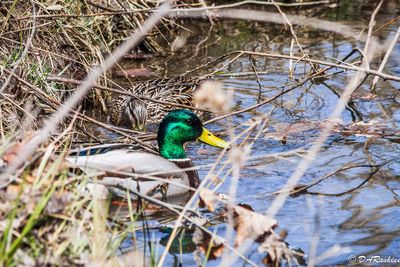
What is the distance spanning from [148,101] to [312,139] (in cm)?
220

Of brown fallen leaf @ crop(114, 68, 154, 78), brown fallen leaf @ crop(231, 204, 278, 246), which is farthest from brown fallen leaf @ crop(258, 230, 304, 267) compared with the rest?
brown fallen leaf @ crop(114, 68, 154, 78)

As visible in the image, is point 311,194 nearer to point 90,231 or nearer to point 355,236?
point 355,236

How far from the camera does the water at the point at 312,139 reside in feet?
18.0

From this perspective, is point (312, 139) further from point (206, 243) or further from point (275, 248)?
point (275, 248)

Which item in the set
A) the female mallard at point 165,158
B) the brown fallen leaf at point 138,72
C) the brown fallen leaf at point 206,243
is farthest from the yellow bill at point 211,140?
the brown fallen leaf at point 138,72

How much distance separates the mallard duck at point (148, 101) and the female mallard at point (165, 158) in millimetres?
1996

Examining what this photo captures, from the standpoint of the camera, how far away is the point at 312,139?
771 cm

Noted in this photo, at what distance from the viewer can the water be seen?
547 centimetres

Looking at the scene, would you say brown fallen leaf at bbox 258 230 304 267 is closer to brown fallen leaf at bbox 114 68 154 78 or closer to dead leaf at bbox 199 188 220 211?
dead leaf at bbox 199 188 220 211

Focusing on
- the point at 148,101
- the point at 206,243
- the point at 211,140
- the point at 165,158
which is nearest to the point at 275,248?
the point at 206,243

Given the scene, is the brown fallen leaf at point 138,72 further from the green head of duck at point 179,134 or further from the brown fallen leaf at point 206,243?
the brown fallen leaf at point 206,243

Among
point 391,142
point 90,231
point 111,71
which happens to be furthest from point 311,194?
point 111,71

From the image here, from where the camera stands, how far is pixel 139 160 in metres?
6.18

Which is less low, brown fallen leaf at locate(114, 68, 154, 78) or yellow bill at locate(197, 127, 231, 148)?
brown fallen leaf at locate(114, 68, 154, 78)
